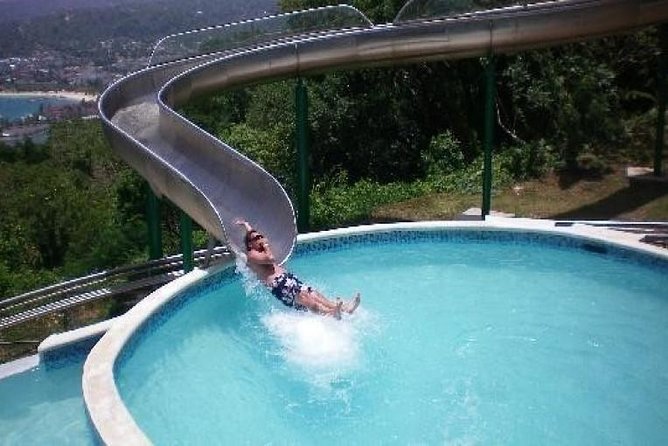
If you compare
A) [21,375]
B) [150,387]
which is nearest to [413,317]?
[150,387]

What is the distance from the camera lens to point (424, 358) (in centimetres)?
762

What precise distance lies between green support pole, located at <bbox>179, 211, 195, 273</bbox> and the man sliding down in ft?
3.01

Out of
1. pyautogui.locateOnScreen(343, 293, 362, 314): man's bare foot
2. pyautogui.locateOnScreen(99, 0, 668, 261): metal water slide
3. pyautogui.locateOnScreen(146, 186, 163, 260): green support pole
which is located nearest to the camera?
pyautogui.locateOnScreen(343, 293, 362, 314): man's bare foot

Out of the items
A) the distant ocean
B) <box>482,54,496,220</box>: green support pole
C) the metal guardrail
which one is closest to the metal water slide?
<box>482,54,496,220</box>: green support pole

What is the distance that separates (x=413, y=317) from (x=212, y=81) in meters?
4.80

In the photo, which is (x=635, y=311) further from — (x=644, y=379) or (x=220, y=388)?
(x=220, y=388)

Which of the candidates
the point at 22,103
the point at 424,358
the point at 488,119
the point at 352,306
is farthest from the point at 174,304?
the point at 22,103

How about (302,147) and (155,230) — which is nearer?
(155,230)

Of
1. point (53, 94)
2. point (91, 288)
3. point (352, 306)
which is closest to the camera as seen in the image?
point (352, 306)

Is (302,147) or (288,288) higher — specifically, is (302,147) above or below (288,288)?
above

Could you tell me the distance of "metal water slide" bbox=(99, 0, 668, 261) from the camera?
9.57 m

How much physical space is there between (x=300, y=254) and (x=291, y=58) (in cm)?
315

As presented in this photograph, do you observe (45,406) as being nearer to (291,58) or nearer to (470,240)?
(470,240)

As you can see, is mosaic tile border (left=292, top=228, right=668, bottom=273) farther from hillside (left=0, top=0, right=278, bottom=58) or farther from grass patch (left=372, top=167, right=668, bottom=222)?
hillside (left=0, top=0, right=278, bottom=58)
